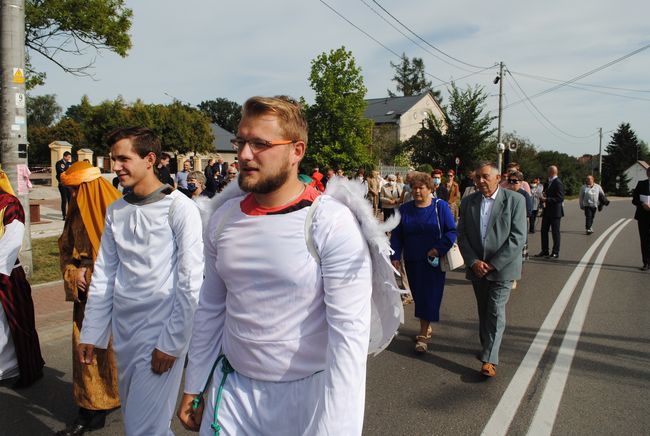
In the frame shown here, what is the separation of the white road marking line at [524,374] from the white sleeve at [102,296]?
2689 millimetres

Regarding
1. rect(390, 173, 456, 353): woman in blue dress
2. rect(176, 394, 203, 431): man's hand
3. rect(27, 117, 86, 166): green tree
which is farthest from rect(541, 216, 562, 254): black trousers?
rect(27, 117, 86, 166): green tree

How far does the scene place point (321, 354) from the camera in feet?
6.01

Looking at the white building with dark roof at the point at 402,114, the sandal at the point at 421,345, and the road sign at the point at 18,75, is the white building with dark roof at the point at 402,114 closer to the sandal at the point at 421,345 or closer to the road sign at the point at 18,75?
the road sign at the point at 18,75

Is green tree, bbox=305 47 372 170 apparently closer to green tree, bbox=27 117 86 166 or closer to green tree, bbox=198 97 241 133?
green tree, bbox=27 117 86 166

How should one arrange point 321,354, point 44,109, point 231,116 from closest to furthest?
point 321,354 < point 44,109 < point 231,116

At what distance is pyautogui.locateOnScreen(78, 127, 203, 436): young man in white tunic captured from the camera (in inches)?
106

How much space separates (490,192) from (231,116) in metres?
109

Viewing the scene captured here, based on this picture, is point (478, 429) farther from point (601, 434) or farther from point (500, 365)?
point (500, 365)

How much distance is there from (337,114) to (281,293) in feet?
114

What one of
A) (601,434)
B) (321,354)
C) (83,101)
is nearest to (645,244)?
(601,434)

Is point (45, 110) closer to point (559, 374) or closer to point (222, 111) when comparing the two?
point (222, 111)

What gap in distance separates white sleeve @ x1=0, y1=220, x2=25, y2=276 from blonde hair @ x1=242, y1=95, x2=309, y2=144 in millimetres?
3263

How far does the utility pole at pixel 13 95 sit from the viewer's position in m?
7.34

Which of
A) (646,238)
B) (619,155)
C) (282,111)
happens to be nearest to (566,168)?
(619,155)
